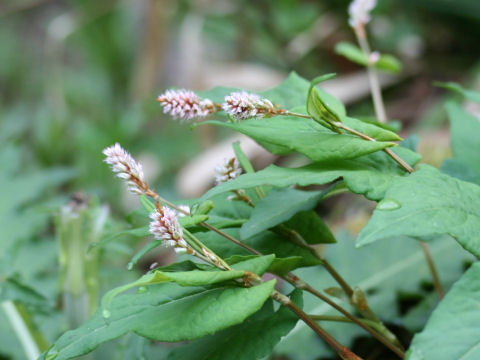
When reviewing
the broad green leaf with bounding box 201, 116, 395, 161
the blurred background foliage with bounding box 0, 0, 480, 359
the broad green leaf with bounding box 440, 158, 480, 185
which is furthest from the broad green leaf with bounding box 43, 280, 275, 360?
the blurred background foliage with bounding box 0, 0, 480, 359

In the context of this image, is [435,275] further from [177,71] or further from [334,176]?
[177,71]

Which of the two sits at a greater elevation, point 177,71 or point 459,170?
point 177,71

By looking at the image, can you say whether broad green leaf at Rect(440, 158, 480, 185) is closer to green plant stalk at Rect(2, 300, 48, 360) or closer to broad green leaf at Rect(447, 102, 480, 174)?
broad green leaf at Rect(447, 102, 480, 174)

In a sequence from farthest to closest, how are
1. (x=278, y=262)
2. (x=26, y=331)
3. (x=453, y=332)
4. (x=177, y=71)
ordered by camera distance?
1. (x=177, y=71)
2. (x=26, y=331)
3. (x=278, y=262)
4. (x=453, y=332)

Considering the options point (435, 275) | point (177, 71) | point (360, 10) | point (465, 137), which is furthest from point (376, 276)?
point (177, 71)

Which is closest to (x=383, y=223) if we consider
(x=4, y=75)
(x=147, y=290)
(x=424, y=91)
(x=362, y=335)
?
(x=147, y=290)

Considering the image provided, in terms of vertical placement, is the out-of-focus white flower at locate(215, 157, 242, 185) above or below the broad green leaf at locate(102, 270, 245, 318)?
above

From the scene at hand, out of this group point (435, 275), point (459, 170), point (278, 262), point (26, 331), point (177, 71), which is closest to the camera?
point (278, 262)
